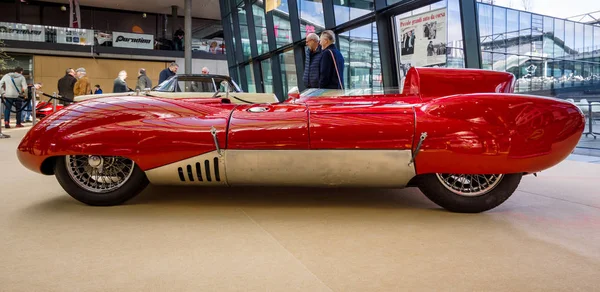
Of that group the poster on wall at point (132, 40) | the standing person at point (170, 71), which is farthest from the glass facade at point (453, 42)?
the poster on wall at point (132, 40)

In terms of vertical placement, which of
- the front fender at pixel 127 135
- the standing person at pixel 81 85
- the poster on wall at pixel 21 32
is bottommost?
the front fender at pixel 127 135

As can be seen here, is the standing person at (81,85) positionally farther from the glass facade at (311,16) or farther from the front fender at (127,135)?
the front fender at (127,135)

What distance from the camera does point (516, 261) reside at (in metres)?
2.12

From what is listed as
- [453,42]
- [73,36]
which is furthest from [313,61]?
[73,36]

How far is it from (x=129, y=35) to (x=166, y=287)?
28081 mm

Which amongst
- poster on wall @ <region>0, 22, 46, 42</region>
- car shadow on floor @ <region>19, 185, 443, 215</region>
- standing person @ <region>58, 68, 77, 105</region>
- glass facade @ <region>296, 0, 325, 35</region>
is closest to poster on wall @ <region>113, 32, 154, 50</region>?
poster on wall @ <region>0, 22, 46, 42</region>

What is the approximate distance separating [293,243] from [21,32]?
27.2 metres

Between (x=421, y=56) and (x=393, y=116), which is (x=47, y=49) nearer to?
(x=421, y=56)

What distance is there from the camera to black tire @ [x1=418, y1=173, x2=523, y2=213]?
296 centimetres

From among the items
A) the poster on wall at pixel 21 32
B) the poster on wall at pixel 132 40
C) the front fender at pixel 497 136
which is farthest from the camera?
the poster on wall at pixel 132 40

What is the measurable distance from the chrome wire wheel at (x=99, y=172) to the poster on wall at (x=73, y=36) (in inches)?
1000

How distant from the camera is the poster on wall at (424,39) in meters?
7.36

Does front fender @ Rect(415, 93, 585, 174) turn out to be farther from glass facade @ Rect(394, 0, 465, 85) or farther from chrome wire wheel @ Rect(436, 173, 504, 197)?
glass facade @ Rect(394, 0, 465, 85)

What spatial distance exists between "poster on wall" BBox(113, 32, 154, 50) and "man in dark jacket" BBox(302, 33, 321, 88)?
24202mm
